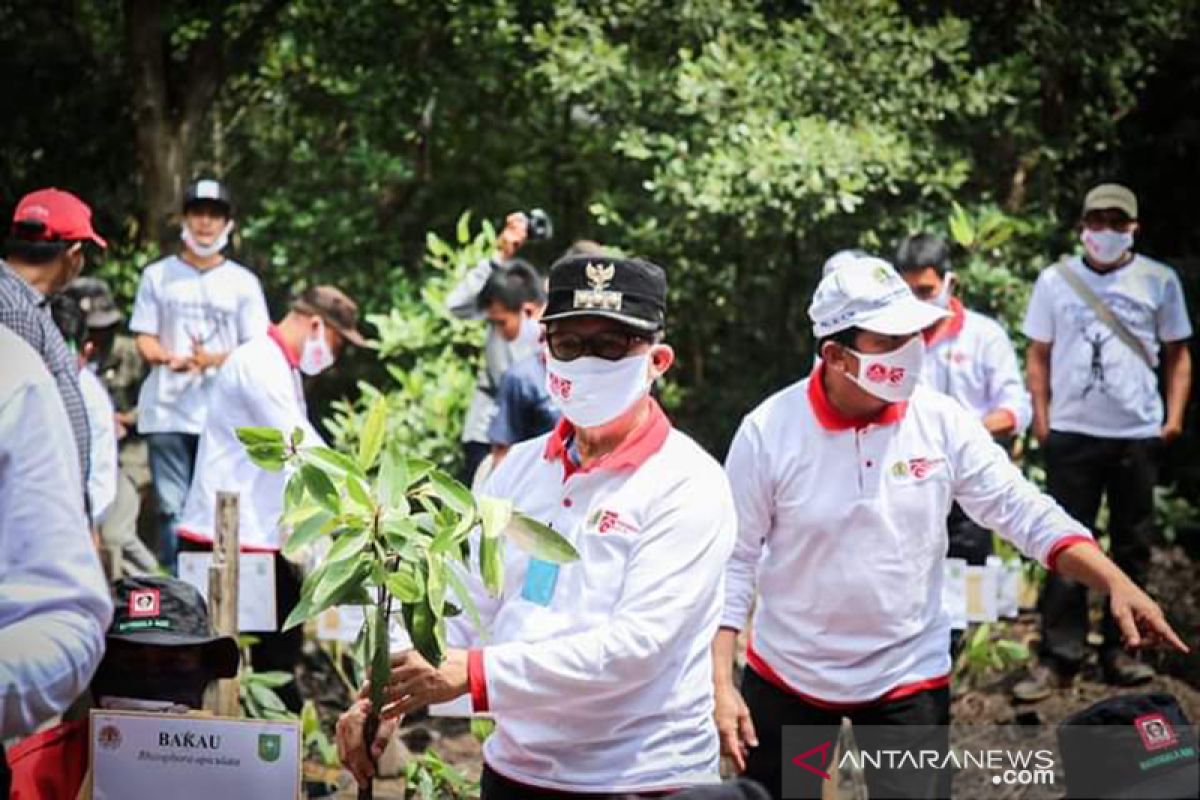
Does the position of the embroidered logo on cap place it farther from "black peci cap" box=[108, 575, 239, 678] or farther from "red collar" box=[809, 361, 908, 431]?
"black peci cap" box=[108, 575, 239, 678]

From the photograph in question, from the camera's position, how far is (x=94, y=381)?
7.71 m

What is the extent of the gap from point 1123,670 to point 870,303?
4.02m

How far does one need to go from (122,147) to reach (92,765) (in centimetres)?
1002

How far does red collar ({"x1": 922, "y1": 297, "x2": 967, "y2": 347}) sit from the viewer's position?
290 inches

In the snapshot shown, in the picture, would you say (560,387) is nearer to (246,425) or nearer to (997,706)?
(246,425)

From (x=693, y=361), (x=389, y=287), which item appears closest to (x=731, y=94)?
(x=693, y=361)

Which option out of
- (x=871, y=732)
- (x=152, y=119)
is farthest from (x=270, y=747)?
(x=152, y=119)

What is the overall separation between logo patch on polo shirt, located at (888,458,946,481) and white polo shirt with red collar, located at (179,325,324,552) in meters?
2.83

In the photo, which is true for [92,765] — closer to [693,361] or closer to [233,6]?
[693,361]

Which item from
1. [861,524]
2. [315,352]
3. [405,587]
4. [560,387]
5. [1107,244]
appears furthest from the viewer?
[1107,244]

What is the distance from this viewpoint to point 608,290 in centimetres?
379

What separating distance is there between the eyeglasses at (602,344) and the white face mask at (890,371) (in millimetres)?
864

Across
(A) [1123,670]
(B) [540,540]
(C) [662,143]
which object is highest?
(C) [662,143]

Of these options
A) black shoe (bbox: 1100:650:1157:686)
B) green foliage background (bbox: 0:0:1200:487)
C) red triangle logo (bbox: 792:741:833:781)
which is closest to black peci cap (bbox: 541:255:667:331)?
red triangle logo (bbox: 792:741:833:781)
